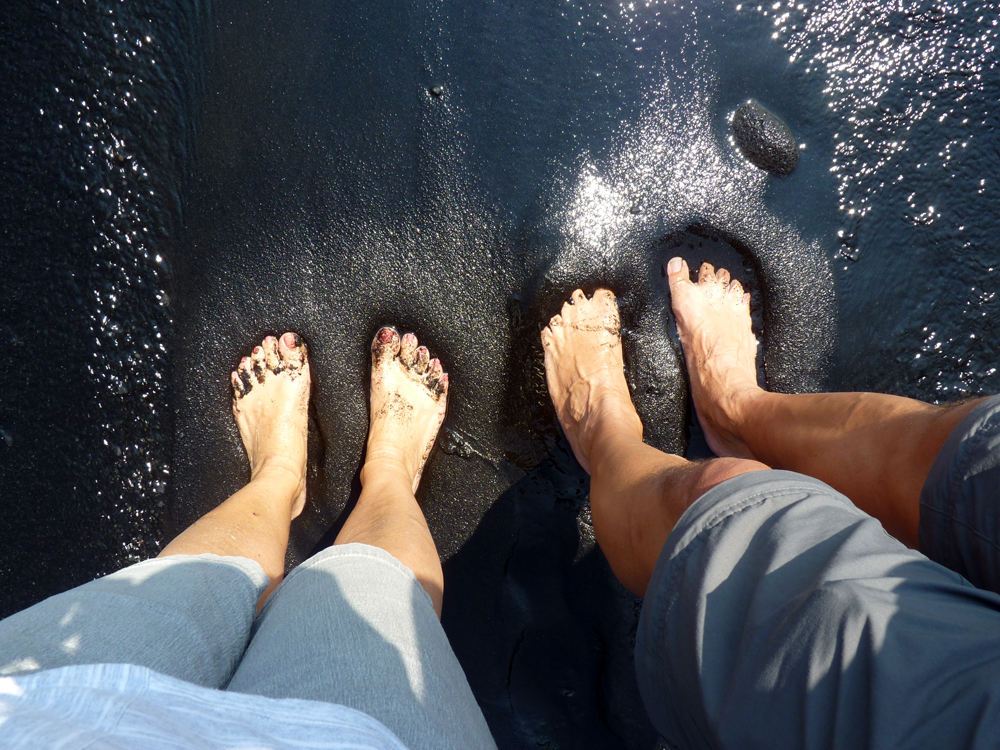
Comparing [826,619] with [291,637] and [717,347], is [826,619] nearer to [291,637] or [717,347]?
[291,637]

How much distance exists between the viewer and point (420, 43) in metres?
1.91

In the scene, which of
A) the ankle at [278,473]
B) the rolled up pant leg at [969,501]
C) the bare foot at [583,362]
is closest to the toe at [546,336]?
the bare foot at [583,362]

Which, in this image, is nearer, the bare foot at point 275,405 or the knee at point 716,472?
the knee at point 716,472

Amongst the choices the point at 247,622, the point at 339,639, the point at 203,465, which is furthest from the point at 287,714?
the point at 203,465

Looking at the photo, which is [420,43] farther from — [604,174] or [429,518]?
[429,518]

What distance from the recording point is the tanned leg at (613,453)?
4.12 feet

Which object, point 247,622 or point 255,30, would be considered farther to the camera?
point 255,30

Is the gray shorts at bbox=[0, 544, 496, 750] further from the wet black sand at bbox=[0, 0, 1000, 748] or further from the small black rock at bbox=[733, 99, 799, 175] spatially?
the small black rock at bbox=[733, 99, 799, 175]

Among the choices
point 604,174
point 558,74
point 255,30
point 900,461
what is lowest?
point 900,461

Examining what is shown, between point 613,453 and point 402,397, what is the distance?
79 cm

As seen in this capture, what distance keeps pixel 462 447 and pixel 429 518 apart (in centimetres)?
30

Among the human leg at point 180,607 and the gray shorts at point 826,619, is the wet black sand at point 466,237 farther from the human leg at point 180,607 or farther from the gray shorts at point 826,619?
the gray shorts at point 826,619

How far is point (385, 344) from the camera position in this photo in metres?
2.01

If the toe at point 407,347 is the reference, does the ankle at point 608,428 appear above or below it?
below
